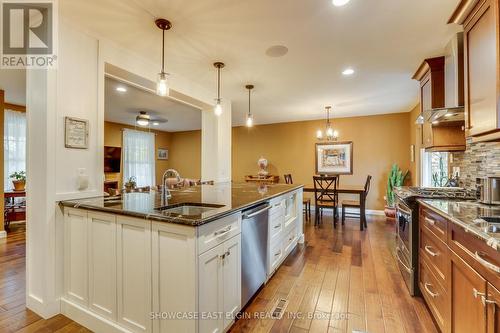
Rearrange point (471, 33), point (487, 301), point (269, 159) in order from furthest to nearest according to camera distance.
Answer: point (269, 159)
point (471, 33)
point (487, 301)

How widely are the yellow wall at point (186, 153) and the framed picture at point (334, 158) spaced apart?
414 cm

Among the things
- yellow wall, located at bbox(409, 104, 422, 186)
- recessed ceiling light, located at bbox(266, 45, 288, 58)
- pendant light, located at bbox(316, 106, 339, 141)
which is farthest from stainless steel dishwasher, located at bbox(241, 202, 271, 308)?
yellow wall, located at bbox(409, 104, 422, 186)

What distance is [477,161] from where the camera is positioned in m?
2.26

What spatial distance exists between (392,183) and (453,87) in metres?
3.49

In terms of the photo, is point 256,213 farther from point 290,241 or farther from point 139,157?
point 139,157

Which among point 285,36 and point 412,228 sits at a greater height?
point 285,36

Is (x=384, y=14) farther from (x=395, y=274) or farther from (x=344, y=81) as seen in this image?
(x=395, y=274)

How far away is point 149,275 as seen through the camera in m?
1.46

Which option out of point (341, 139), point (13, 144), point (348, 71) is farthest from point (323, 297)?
point (13, 144)

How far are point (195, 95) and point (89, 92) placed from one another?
5.37 ft

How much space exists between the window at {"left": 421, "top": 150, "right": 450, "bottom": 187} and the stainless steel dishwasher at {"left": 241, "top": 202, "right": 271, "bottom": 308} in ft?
9.52

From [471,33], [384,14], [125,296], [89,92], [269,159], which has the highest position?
[384,14]

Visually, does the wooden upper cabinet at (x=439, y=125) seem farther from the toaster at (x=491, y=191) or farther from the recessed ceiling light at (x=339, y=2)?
the recessed ceiling light at (x=339, y=2)

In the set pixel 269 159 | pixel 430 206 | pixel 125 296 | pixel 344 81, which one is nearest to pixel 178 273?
pixel 125 296
